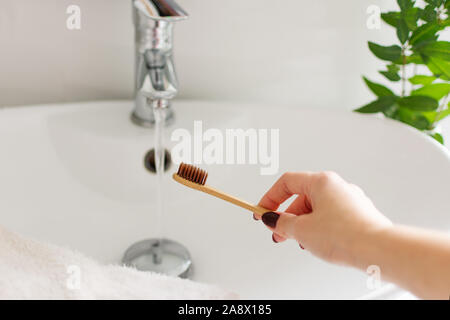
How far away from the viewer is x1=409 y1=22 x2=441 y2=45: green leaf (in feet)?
2.04

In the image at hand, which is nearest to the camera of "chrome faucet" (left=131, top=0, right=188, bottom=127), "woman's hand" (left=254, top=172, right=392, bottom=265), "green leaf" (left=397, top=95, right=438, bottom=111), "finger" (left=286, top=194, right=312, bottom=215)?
"woman's hand" (left=254, top=172, right=392, bottom=265)

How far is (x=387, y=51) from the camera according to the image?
653mm

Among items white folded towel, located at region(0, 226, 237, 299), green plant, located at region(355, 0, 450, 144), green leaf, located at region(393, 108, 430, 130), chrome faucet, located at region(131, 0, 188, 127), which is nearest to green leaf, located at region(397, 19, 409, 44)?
green plant, located at region(355, 0, 450, 144)

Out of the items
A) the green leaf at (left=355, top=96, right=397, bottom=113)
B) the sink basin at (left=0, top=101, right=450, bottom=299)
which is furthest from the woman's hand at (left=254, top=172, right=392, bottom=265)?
the green leaf at (left=355, top=96, right=397, bottom=113)

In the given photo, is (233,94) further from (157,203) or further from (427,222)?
(427,222)

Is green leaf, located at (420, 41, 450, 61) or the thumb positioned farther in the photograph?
green leaf, located at (420, 41, 450, 61)

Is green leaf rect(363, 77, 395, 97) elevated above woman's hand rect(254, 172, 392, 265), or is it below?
above

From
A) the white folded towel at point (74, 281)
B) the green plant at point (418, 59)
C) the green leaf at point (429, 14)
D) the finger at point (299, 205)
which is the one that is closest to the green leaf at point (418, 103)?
the green plant at point (418, 59)

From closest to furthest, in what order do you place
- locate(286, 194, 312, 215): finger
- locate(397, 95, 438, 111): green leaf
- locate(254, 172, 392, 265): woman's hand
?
locate(254, 172, 392, 265): woman's hand
locate(286, 194, 312, 215): finger
locate(397, 95, 438, 111): green leaf

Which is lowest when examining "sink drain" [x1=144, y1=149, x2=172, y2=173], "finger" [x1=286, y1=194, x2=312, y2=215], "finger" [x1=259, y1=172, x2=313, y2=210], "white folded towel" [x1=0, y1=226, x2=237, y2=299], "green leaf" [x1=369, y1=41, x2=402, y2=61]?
"white folded towel" [x1=0, y1=226, x2=237, y2=299]

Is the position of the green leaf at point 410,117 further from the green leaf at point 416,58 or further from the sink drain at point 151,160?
the sink drain at point 151,160

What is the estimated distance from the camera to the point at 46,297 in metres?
0.36

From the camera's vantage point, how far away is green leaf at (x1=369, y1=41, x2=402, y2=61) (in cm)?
65

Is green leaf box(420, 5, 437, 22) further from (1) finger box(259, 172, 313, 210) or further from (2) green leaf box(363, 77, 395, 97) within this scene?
(1) finger box(259, 172, 313, 210)
